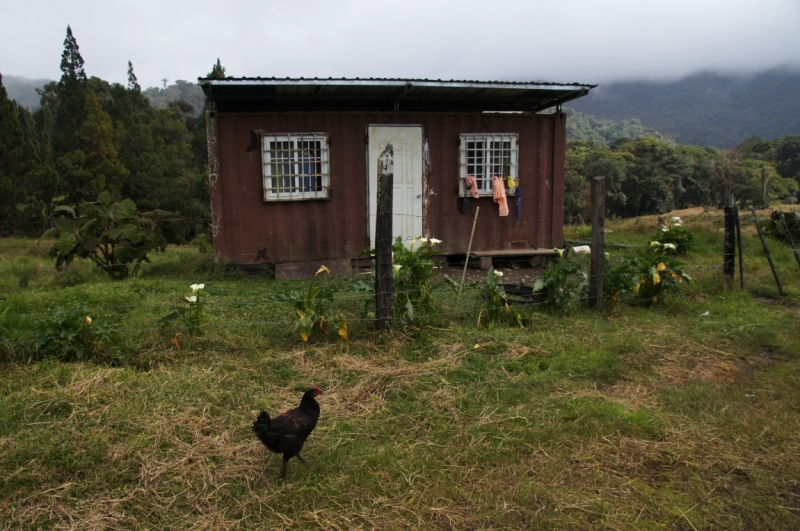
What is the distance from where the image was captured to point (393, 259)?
5.78 m

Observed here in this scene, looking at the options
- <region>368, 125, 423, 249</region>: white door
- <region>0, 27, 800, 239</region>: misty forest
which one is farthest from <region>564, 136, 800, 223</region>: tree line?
<region>368, 125, 423, 249</region>: white door

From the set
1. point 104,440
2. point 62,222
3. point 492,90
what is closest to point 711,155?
point 492,90

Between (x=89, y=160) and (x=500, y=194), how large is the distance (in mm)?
21264

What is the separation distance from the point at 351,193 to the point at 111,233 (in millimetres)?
3564

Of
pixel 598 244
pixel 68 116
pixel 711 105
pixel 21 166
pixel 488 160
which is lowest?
pixel 598 244

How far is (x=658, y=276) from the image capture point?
6473mm

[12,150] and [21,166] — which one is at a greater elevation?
[12,150]

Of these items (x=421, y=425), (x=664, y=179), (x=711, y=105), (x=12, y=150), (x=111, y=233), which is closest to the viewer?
(x=421, y=425)

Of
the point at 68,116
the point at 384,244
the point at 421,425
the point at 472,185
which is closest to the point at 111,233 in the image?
the point at 384,244

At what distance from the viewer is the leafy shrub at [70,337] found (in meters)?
4.67

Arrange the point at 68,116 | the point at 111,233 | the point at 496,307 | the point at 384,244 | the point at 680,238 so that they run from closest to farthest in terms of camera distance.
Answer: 1. the point at 384,244
2. the point at 496,307
3. the point at 111,233
4. the point at 680,238
5. the point at 68,116

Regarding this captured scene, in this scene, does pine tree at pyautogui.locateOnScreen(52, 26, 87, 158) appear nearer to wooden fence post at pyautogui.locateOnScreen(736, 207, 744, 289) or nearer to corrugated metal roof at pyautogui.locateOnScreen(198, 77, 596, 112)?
corrugated metal roof at pyautogui.locateOnScreen(198, 77, 596, 112)

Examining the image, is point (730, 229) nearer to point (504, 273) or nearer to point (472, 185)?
point (504, 273)

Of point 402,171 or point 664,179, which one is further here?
point 664,179
